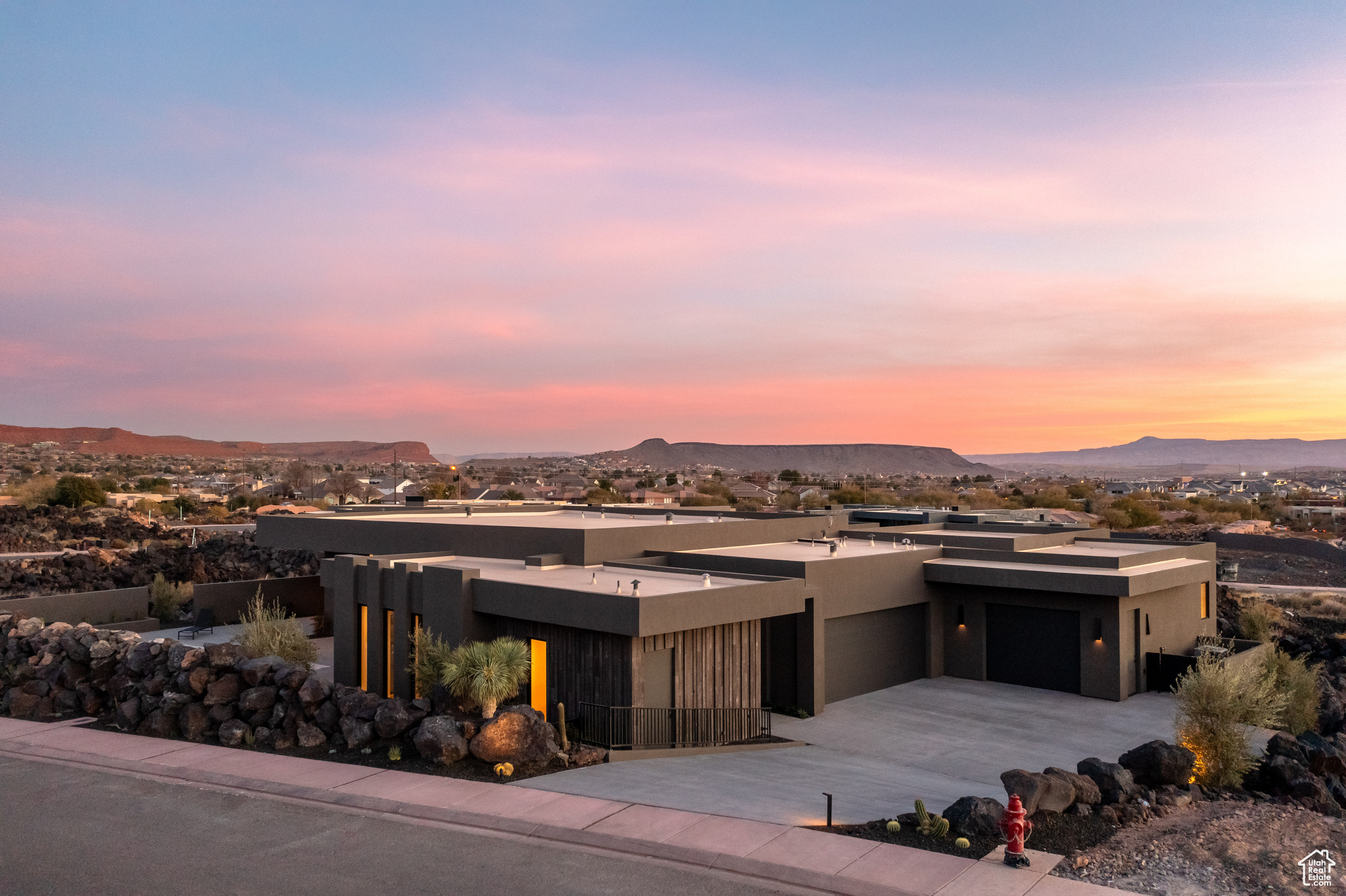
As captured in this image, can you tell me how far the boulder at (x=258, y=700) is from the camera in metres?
13.7

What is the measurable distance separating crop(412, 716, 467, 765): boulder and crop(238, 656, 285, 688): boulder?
3.25 meters

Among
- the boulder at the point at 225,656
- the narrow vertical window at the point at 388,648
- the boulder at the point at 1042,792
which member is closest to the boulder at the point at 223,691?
the boulder at the point at 225,656

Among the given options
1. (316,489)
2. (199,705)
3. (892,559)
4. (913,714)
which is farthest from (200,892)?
(316,489)

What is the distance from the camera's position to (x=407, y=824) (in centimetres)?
1031

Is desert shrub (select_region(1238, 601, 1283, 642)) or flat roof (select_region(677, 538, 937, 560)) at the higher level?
flat roof (select_region(677, 538, 937, 560))

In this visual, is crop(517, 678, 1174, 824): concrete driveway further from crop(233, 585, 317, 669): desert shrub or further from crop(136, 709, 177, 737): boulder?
crop(233, 585, 317, 669): desert shrub

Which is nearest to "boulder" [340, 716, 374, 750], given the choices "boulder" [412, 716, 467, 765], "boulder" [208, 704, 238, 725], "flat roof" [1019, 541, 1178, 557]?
"boulder" [412, 716, 467, 765]

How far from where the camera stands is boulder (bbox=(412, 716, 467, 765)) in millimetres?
12258

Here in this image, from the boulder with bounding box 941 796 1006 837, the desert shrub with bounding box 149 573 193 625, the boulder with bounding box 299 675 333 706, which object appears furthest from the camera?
the desert shrub with bounding box 149 573 193 625

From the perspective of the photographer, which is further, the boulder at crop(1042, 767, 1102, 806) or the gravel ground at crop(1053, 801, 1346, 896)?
the boulder at crop(1042, 767, 1102, 806)

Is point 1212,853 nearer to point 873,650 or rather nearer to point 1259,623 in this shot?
point 873,650

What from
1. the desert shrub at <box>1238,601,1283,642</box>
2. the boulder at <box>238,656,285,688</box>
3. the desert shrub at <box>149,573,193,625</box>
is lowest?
the desert shrub at <box>1238,601,1283,642</box>

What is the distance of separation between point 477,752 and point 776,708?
7979 millimetres

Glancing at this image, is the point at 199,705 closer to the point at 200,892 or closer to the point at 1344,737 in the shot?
the point at 200,892
